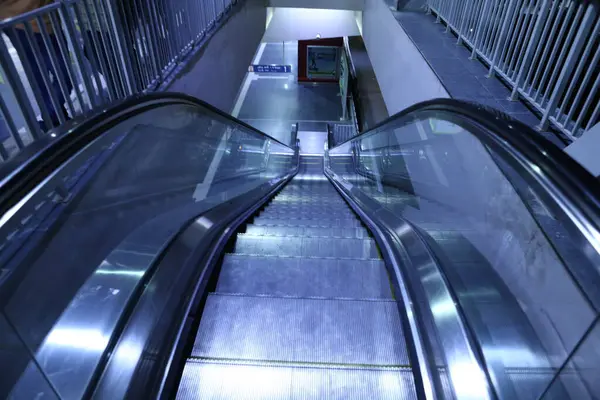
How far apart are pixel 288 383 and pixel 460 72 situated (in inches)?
176

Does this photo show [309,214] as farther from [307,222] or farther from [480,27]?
[480,27]

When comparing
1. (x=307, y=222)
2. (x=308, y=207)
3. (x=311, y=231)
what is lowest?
(x=308, y=207)

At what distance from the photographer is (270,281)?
2.24 meters

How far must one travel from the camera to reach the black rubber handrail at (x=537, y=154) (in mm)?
1005

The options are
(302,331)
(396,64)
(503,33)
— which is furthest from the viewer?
(396,64)

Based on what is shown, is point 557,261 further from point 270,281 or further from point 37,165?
point 37,165

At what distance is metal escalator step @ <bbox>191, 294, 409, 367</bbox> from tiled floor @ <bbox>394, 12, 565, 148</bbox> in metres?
2.58

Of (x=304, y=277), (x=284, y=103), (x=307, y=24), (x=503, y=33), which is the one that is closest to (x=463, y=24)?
(x=503, y=33)

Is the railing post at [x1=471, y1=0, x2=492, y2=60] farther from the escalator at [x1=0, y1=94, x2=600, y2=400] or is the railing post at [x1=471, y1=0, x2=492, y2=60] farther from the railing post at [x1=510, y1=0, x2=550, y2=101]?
the escalator at [x1=0, y1=94, x2=600, y2=400]

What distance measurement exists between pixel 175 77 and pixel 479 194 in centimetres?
364

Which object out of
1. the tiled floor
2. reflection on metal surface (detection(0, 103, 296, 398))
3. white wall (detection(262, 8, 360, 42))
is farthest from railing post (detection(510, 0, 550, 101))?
white wall (detection(262, 8, 360, 42))

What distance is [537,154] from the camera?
1229 mm

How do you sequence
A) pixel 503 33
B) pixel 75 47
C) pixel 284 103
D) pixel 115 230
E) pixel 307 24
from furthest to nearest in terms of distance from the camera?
pixel 284 103 < pixel 307 24 < pixel 503 33 < pixel 75 47 < pixel 115 230

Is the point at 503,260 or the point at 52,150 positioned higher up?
the point at 52,150
